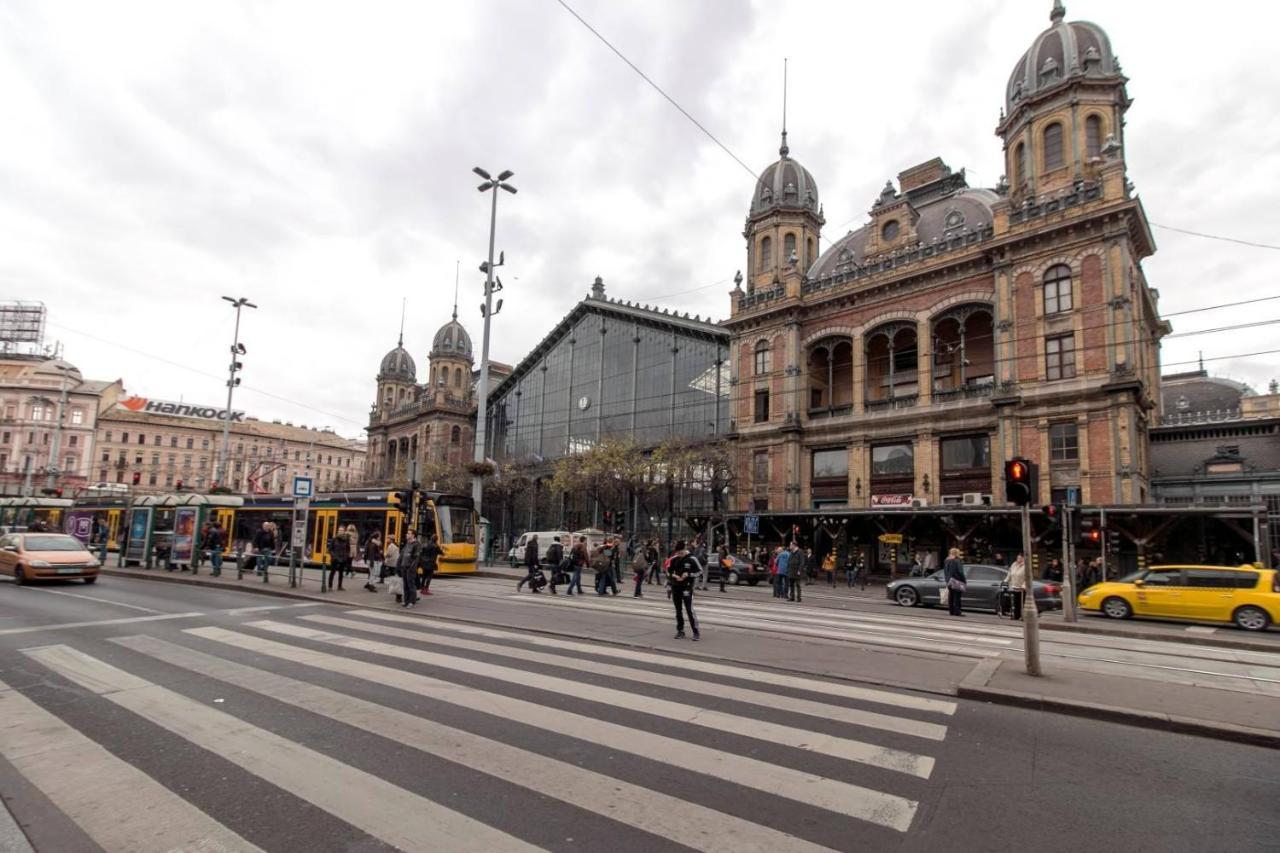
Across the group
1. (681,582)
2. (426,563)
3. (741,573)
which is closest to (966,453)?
(741,573)

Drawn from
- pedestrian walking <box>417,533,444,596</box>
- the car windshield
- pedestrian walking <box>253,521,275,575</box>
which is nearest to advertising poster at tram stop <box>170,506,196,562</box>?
the car windshield

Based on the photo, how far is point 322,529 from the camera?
25.7 meters

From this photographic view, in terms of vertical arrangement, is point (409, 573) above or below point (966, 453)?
below

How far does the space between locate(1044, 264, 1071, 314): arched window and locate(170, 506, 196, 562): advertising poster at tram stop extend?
34862 millimetres

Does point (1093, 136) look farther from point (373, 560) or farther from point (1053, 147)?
point (373, 560)

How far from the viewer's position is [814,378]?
40.6 m

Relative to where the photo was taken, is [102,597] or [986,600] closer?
[102,597]

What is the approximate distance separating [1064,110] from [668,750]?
3768 cm

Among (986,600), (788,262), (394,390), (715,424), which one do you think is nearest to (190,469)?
(394,390)

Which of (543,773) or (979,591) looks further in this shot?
(979,591)

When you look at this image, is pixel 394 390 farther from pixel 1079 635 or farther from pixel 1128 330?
pixel 1079 635

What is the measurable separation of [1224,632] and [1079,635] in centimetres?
354

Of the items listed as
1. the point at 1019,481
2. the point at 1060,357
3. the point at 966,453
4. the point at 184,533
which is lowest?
the point at 184,533

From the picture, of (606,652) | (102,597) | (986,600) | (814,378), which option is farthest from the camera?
(814,378)
